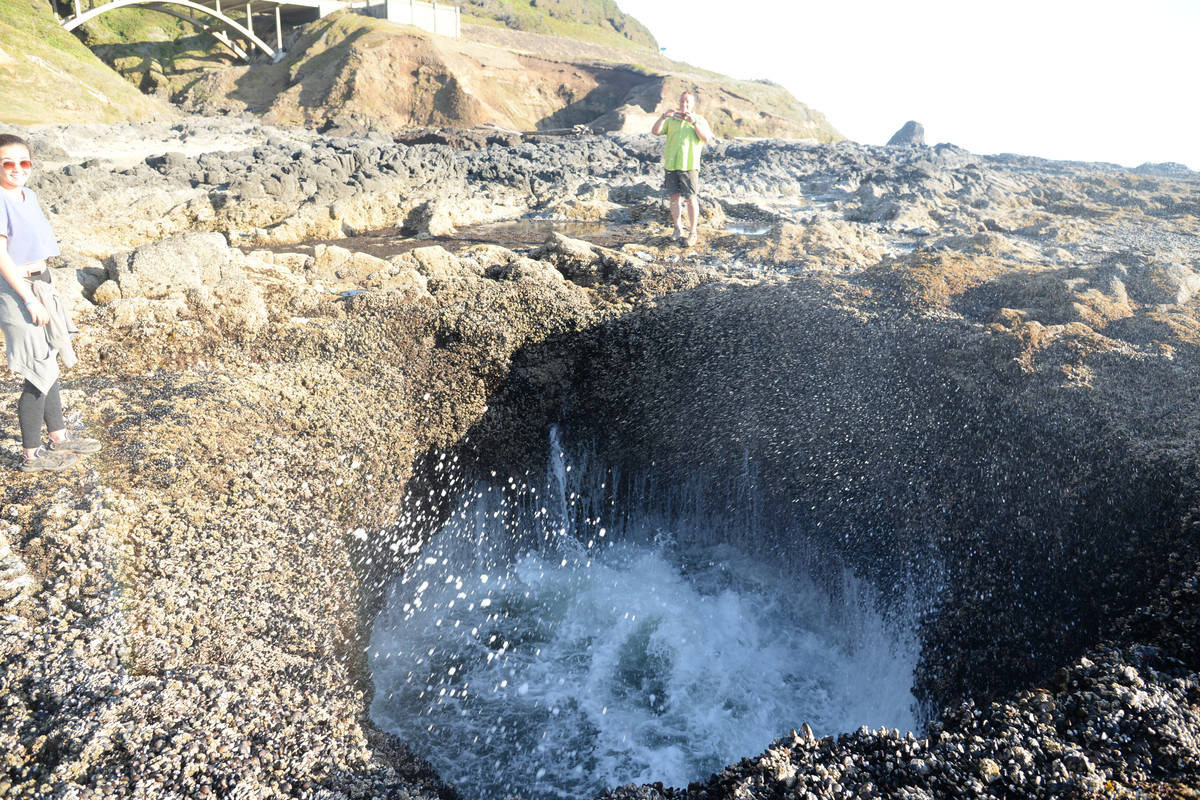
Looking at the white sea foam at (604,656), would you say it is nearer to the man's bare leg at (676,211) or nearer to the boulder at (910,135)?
the man's bare leg at (676,211)

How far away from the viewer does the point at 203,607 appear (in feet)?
10.5

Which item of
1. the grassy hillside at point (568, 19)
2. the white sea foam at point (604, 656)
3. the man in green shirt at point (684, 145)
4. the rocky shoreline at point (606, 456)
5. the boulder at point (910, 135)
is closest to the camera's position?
the rocky shoreline at point (606, 456)

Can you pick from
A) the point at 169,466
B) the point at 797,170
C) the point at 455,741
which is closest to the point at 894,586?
the point at 455,741

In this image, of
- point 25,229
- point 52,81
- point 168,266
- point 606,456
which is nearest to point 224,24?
point 52,81

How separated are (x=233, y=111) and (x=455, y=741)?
33968 millimetres

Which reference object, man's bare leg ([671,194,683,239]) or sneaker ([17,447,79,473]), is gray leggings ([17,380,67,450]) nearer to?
sneaker ([17,447,79,473])

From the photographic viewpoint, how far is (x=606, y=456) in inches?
219

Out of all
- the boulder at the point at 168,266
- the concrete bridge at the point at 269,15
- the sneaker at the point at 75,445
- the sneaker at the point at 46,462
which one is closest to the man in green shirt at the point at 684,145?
the boulder at the point at 168,266

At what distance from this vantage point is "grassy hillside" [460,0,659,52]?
157 ft

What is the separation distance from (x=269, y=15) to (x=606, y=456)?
145 ft

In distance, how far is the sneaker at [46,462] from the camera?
11.6 ft

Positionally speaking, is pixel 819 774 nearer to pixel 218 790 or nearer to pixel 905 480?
pixel 218 790

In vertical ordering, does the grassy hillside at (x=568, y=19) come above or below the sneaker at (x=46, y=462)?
above

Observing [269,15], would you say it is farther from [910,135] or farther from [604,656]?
[604,656]
